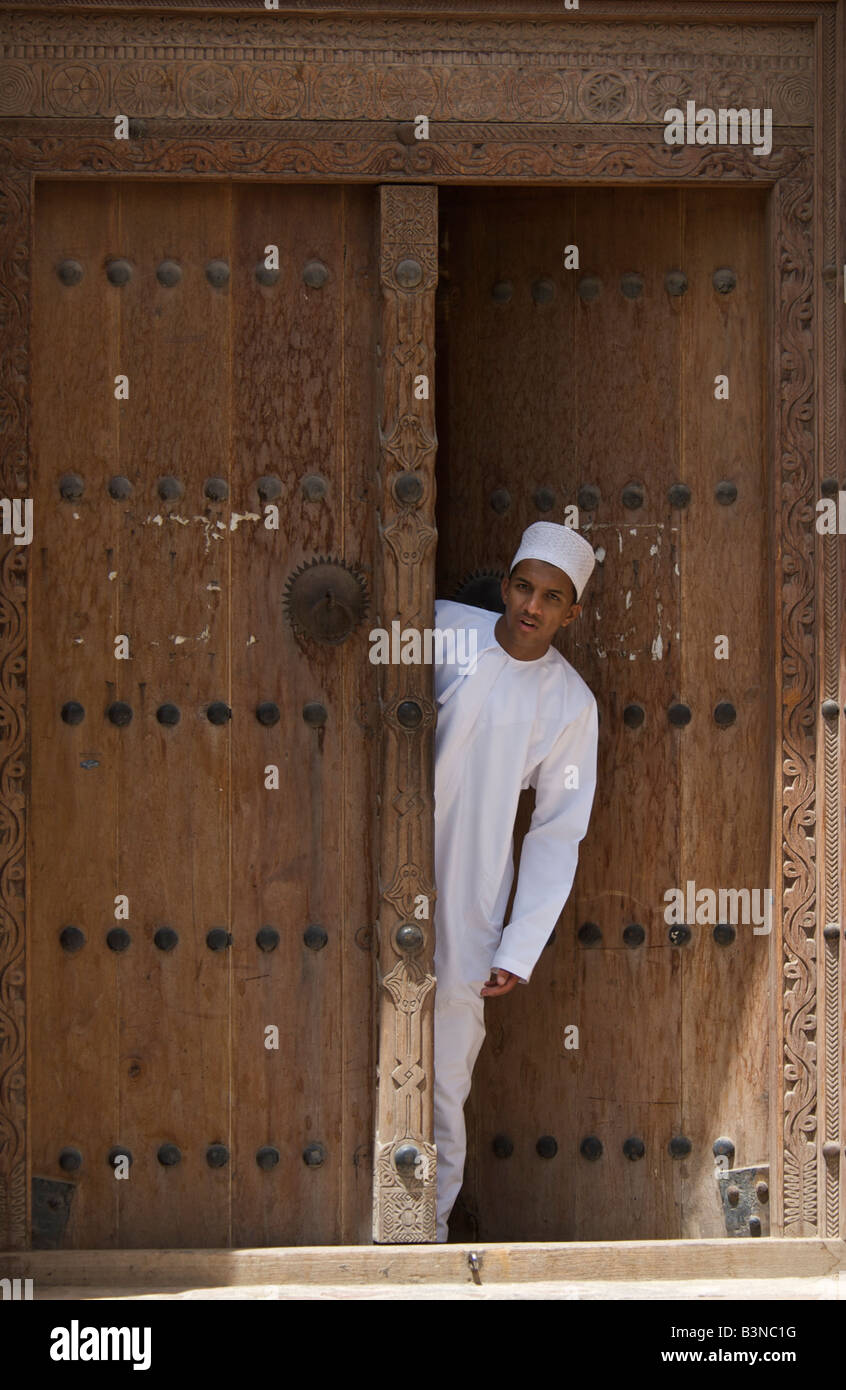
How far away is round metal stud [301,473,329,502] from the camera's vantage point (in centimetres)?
355

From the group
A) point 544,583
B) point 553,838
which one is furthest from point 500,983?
point 544,583

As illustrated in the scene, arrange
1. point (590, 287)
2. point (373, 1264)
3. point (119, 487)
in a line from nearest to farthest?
point (373, 1264)
point (119, 487)
point (590, 287)

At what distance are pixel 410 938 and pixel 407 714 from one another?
449 millimetres

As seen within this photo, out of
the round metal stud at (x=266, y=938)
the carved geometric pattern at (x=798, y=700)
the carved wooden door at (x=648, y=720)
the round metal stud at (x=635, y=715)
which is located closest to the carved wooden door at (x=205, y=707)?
the round metal stud at (x=266, y=938)

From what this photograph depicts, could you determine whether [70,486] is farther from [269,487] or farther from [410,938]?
[410,938]

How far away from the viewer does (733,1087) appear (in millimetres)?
3645

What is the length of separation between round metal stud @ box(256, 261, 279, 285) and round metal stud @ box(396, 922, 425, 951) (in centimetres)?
135

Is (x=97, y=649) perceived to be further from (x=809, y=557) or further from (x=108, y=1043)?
(x=809, y=557)

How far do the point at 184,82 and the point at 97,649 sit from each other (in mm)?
1149

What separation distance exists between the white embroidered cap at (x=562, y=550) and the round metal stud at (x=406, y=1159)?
116cm

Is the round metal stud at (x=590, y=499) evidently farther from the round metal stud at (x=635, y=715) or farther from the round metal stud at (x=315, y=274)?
the round metal stud at (x=315, y=274)

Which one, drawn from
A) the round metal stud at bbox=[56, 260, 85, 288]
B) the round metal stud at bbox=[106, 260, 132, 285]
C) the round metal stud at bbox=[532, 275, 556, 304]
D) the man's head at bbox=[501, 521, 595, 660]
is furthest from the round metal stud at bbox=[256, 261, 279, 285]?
the man's head at bbox=[501, 521, 595, 660]

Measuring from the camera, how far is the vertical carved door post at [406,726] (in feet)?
11.4

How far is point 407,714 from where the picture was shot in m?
3.49
